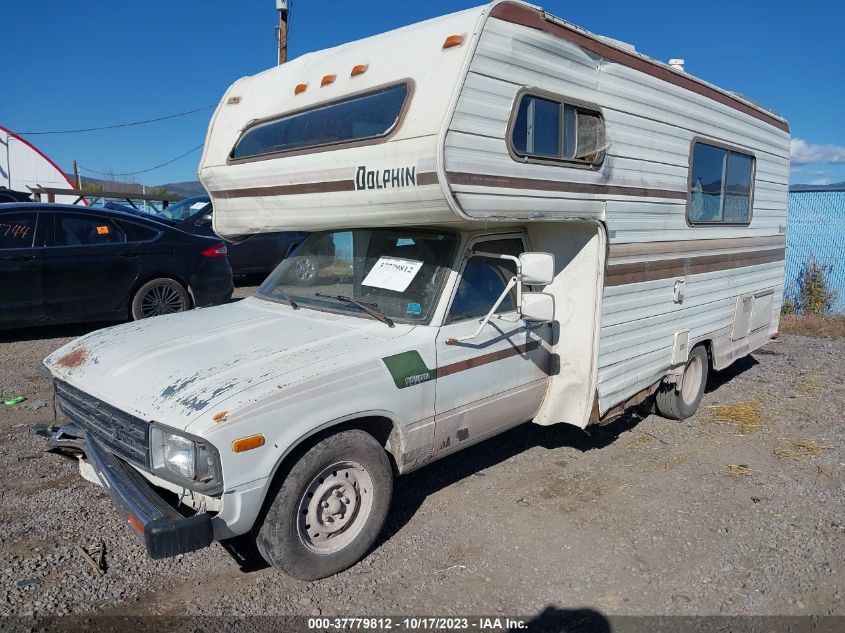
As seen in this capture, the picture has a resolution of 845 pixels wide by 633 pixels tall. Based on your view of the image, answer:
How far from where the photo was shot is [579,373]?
4.61 m

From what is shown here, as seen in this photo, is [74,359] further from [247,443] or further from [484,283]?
[484,283]

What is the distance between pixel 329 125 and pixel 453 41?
95 cm

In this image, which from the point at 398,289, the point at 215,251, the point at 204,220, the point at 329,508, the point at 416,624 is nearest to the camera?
the point at 416,624

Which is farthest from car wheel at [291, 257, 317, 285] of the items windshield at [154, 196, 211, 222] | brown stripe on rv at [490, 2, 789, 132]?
windshield at [154, 196, 211, 222]

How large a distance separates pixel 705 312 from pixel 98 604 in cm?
527

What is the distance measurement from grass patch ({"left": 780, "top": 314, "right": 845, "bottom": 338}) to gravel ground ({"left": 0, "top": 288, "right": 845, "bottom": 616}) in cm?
567

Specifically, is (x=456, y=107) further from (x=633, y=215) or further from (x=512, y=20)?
(x=633, y=215)

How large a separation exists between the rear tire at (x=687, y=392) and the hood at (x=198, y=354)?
3319mm

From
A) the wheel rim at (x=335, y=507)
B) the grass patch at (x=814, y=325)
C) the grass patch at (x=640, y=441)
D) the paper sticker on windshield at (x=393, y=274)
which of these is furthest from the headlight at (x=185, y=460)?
the grass patch at (x=814, y=325)

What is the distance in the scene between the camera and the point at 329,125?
13.2 ft

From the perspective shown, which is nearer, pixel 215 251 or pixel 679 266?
pixel 679 266

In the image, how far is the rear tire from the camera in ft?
19.7

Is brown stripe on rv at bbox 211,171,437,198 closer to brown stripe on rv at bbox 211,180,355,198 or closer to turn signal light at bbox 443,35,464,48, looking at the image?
brown stripe on rv at bbox 211,180,355,198

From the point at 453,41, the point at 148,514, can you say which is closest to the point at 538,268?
the point at 453,41
